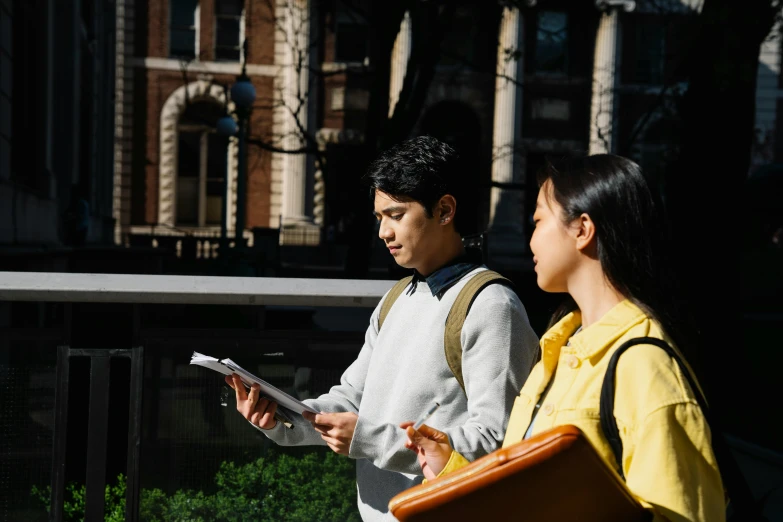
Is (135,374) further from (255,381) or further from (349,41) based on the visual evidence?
(349,41)

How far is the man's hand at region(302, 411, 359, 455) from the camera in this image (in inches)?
92.5

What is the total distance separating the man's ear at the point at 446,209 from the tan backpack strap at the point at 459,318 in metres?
0.21

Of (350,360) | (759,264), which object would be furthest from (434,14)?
(759,264)

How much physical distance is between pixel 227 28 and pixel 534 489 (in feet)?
109

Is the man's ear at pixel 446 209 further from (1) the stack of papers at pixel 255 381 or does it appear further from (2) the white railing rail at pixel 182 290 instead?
(2) the white railing rail at pixel 182 290

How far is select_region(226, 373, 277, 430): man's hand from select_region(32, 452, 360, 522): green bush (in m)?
1.42

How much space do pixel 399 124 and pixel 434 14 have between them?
174cm

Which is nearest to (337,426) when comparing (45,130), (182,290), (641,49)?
(182,290)

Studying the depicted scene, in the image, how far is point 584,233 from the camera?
5.78 feet

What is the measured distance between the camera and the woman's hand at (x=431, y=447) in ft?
6.44

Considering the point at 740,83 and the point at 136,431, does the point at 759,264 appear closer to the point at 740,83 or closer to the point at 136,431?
→ the point at 740,83

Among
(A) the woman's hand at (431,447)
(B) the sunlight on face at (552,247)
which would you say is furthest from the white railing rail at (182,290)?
(B) the sunlight on face at (552,247)

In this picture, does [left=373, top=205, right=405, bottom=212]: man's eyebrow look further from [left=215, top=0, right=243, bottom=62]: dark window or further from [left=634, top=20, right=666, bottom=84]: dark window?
[left=634, top=20, right=666, bottom=84]: dark window

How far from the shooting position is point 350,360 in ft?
12.6
